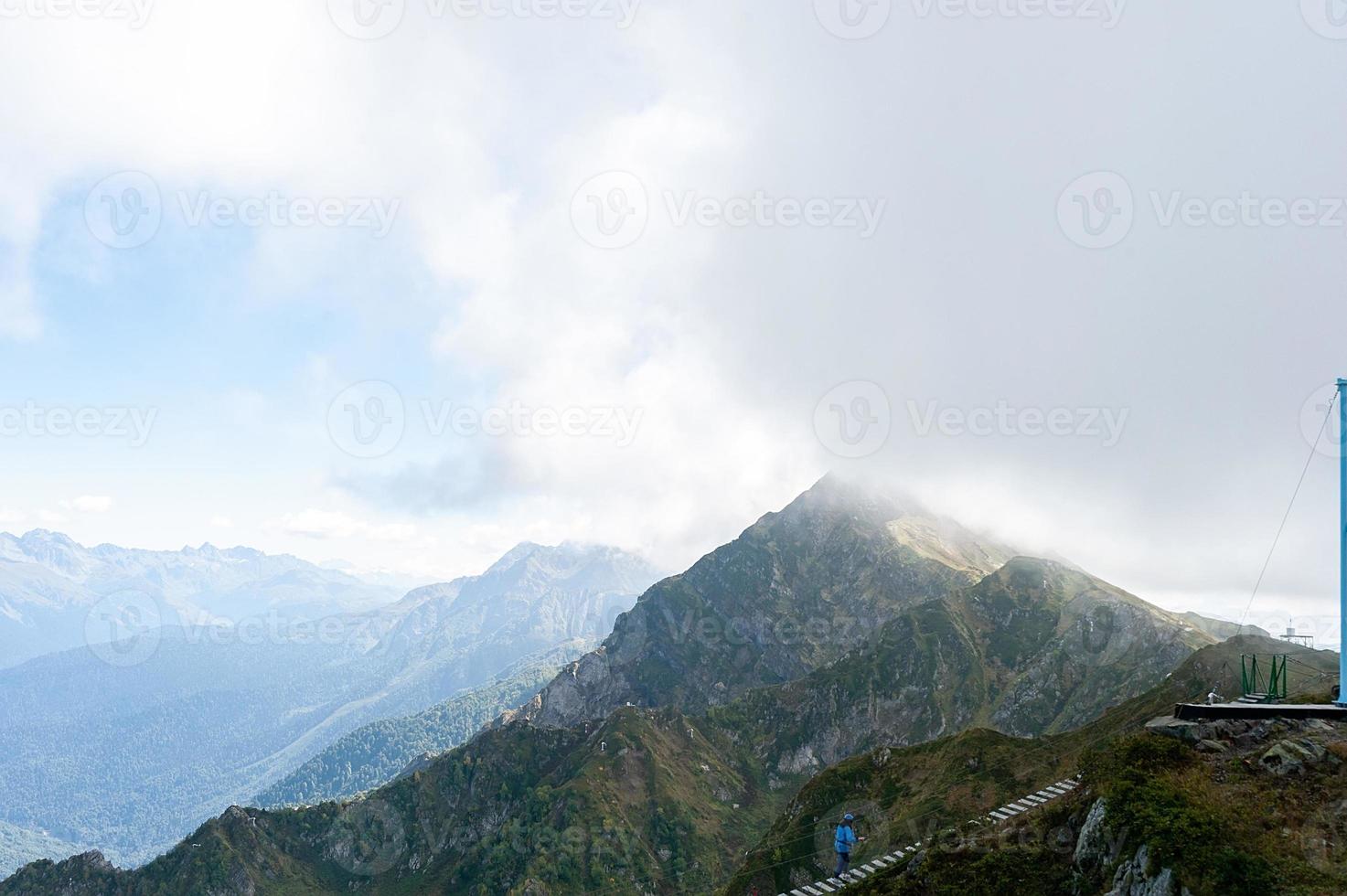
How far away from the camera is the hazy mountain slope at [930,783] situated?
75.7 metres

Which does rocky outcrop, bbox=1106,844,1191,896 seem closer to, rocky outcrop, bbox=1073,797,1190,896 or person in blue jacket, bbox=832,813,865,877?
rocky outcrop, bbox=1073,797,1190,896

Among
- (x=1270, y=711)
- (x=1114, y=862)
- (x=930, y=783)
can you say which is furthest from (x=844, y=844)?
(x=930, y=783)

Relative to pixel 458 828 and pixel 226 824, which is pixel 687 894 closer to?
pixel 458 828

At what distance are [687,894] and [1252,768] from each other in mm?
153970

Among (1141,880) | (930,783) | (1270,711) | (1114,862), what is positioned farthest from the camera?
(930,783)

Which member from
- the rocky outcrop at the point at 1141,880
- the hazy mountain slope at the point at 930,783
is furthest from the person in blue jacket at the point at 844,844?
the hazy mountain slope at the point at 930,783

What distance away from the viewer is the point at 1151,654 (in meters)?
195

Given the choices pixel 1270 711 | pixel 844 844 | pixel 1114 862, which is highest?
pixel 1270 711

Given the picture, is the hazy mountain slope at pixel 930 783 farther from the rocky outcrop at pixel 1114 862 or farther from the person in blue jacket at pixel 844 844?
the rocky outcrop at pixel 1114 862

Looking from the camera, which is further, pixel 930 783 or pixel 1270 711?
pixel 930 783

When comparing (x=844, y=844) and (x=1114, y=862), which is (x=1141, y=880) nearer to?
(x=1114, y=862)

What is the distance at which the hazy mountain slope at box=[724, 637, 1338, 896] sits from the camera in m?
75.7

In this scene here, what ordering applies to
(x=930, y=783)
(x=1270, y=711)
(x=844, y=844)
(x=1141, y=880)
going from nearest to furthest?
1. (x=1141, y=880)
2. (x=1270, y=711)
3. (x=844, y=844)
4. (x=930, y=783)

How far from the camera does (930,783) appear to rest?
8994 centimetres
